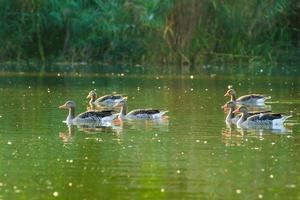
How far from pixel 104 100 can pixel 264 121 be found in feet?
23.0

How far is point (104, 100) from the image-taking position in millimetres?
29453

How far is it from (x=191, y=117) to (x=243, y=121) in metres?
1.10

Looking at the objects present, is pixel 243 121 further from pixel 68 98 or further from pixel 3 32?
pixel 3 32

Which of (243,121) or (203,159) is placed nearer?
(203,159)

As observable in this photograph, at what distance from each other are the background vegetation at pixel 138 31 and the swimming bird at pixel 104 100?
49.1ft

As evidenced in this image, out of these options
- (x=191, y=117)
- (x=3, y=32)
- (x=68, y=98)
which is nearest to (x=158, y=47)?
(x=3, y=32)

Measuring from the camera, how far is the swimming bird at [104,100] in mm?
28969

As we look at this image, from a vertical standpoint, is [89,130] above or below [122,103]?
below

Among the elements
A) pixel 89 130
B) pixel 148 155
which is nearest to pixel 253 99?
pixel 89 130

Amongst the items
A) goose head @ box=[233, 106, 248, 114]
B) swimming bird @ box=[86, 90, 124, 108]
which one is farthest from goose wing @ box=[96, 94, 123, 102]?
goose head @ box=[233, 106, 248, 114]

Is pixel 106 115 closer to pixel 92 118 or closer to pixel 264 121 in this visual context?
pixel 92 118

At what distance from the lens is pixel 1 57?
44906 millimetres

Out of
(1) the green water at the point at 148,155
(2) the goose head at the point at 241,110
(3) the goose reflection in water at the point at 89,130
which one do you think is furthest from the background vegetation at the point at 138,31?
(3) the goose reflection in water at the point at 89,130

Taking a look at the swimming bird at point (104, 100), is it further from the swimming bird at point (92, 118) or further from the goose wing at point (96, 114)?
the goose wing at point (96, 114)
